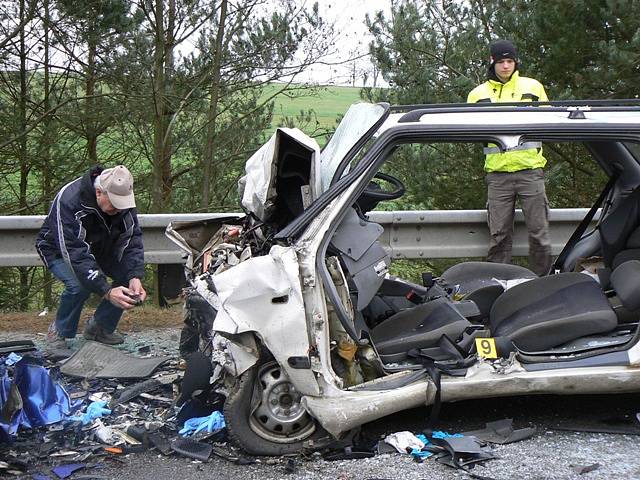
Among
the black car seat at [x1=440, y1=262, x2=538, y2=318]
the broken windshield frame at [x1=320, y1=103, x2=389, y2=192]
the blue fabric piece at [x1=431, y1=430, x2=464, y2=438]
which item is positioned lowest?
the blue fabric piece at [x1=431, y1=430, x2=464, y2=438]

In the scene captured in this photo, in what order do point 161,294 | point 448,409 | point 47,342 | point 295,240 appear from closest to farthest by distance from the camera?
1. point 295,240
2. point 448,409
3. point 47,342
4. point 161,294

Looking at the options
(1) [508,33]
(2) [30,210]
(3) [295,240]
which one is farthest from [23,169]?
(3) [295,240]

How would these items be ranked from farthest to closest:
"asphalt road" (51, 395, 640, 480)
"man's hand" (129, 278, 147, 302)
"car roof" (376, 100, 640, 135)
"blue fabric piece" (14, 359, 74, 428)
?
"man's hand" (129, 278, 147, 302)
"blue fabric piece" (14, 359, 74, 428)
"car roof" (376, 100, 640, 135)
"asphalt road" (51, 395, 640, 480)

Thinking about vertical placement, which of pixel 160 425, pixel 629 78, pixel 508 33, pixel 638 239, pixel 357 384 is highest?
pixel 508 33

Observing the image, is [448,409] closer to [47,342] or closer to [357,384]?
[357,384]

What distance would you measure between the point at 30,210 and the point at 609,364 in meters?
9.05

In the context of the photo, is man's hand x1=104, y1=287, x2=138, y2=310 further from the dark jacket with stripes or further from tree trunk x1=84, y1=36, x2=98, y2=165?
tree trunk x1=84, y1=36, x2=98, y2=165

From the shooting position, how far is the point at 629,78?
9.02m

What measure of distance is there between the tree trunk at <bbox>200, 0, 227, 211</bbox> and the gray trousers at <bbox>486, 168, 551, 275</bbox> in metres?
5.43

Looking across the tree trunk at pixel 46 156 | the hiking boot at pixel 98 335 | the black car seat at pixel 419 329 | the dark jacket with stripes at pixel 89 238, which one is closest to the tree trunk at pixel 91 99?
the tree trunk at pixel 46 156

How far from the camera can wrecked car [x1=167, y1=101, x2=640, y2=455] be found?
3596mm

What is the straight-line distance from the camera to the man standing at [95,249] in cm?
514

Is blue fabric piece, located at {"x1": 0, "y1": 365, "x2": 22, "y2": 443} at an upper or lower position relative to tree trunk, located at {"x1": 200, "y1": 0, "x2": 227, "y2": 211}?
lower

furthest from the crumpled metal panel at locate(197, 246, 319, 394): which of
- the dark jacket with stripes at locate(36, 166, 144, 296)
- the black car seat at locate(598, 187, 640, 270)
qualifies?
the black car seat at locate(598, 187, 640, 270)
